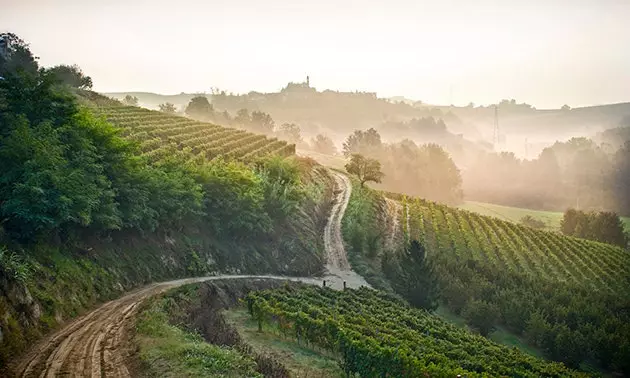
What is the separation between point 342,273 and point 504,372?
38337mm

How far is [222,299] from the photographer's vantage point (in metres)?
39.3

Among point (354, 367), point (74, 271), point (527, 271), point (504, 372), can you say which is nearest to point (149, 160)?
point (74, 271)

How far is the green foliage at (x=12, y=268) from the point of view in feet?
71.4

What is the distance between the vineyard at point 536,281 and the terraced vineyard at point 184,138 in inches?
1222

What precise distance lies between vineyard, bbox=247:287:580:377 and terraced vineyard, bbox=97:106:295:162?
29933 mm

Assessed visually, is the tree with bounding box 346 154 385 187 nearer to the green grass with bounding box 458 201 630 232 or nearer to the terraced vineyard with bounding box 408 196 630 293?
the terraced vineyard with bounding box 408 196 630 293

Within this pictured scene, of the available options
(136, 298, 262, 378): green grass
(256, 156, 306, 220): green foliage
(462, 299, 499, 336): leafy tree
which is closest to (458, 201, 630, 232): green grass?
(256, 156, 306, 220): green foliage

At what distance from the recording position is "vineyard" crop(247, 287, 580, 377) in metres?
24.3

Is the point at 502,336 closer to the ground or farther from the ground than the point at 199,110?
closer to the ground

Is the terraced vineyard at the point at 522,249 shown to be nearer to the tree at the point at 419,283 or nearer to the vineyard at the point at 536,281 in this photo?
the vineyard at the point at 536,281

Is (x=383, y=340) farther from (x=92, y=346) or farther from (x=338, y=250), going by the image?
(x=338, y=250)

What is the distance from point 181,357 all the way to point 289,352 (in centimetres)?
1030

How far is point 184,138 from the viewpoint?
Answer: 8131 centimetres

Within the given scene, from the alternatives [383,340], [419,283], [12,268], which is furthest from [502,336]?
[12,268]
